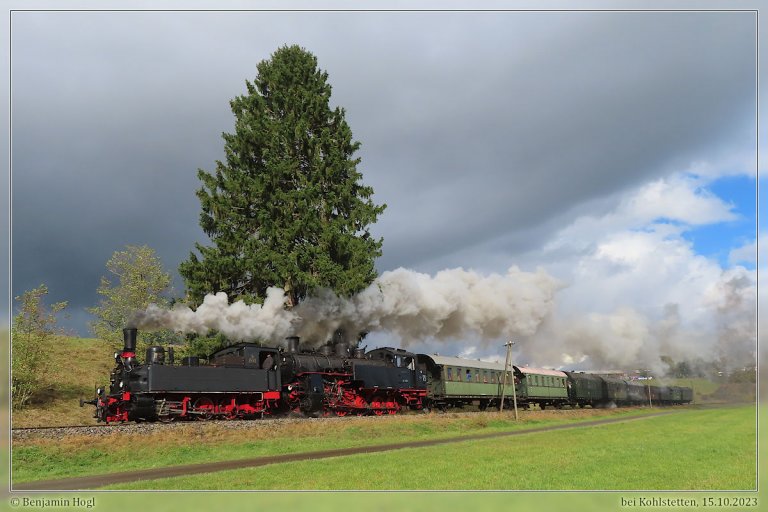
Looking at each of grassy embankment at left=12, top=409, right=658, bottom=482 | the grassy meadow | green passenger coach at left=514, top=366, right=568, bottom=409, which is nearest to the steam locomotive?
green passenger coach at left=514, top=366, right=568, bottom=409

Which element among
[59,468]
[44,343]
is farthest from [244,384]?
[44,343]

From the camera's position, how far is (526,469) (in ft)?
43.9

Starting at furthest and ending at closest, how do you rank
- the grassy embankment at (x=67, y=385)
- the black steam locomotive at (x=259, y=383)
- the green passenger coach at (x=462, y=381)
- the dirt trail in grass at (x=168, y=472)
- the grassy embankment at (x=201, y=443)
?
the green passenger coach at (x=462, y=381)
the grassy embankment at (x=67, y=385)
the black steam locomotive at (x=259, y=383)
the grassy embankment at (x=201, y=443)
the dirt trail in grass at (x=168, y=472)

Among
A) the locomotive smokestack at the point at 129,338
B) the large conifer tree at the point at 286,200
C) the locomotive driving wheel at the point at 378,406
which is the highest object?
the large conifer tree at the point at 286,200

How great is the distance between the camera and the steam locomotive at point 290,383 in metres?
23.4

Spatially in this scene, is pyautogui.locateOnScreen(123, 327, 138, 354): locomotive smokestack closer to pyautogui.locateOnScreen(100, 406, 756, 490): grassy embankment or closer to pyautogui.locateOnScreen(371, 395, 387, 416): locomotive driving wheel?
pyautogui.locateOnScreen(100, 406, 756, 490): grassy embankment

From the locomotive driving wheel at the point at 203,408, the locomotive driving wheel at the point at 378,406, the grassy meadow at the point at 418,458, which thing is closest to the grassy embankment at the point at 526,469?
the grassy meadow at the point at 418,458

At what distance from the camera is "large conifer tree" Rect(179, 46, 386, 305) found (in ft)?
115

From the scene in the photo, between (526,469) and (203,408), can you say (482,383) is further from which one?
(526,469)

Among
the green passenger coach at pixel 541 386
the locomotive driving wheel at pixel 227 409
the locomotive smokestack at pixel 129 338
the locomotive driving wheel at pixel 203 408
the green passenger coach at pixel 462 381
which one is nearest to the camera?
the locomotive smokestack at pixel 129 338

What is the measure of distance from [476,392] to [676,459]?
1015 inches

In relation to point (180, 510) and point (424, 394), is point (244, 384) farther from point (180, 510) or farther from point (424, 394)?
point (180, 510)

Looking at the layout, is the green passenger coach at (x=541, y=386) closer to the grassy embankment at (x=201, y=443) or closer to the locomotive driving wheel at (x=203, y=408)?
the grassy embankment at (x=201, y=443)

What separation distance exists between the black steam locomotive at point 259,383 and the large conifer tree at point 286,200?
19.6ft
